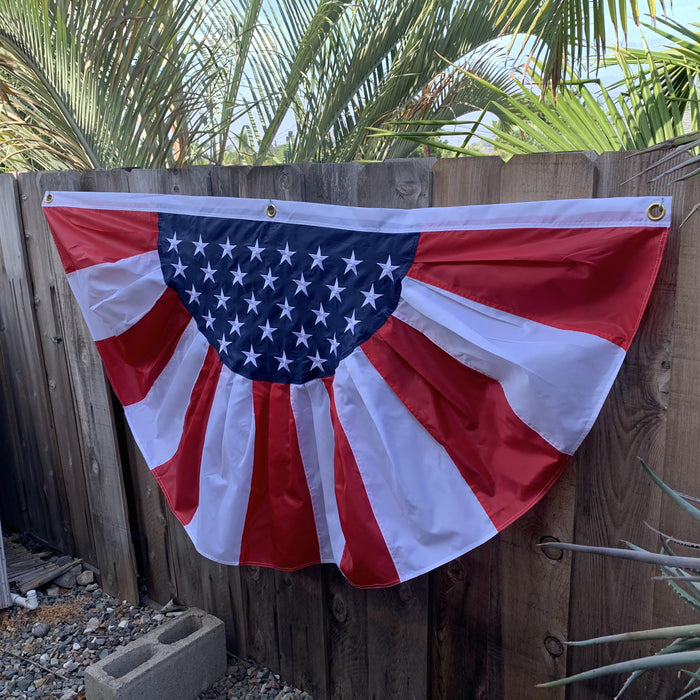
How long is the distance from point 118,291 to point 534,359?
1.53m

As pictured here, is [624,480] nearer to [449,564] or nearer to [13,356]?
[449,564]

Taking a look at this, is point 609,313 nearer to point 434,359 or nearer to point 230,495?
point 434,359

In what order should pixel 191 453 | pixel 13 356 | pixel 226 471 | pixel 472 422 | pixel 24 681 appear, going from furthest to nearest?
1. pixel 13 356
2. pixel 24 681
3. pixel 191 453
4. pixel 226 471
5. pixel 472 422

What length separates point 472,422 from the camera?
174 centimetres

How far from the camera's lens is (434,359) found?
1.76 meters

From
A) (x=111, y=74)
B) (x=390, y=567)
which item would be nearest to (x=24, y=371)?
(x=111, y=74)

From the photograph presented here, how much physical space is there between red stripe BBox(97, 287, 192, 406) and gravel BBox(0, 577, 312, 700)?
1045 millimetres

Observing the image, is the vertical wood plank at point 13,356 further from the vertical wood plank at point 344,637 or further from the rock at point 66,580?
the vertical wood plank at point 344,637

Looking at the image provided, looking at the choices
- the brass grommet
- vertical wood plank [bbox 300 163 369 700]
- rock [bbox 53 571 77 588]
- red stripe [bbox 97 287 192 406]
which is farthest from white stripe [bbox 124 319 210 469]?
the brass grommet

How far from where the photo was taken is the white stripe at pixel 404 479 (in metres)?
1.79

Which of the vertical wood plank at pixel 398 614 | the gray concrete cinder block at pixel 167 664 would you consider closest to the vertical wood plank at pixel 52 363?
the gray concrete cinder block at pixel 167 664

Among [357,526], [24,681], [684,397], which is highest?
[684,397]

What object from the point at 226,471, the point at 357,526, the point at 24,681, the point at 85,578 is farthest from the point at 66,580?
the point at 357,526

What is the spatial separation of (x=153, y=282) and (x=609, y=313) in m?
1.50
